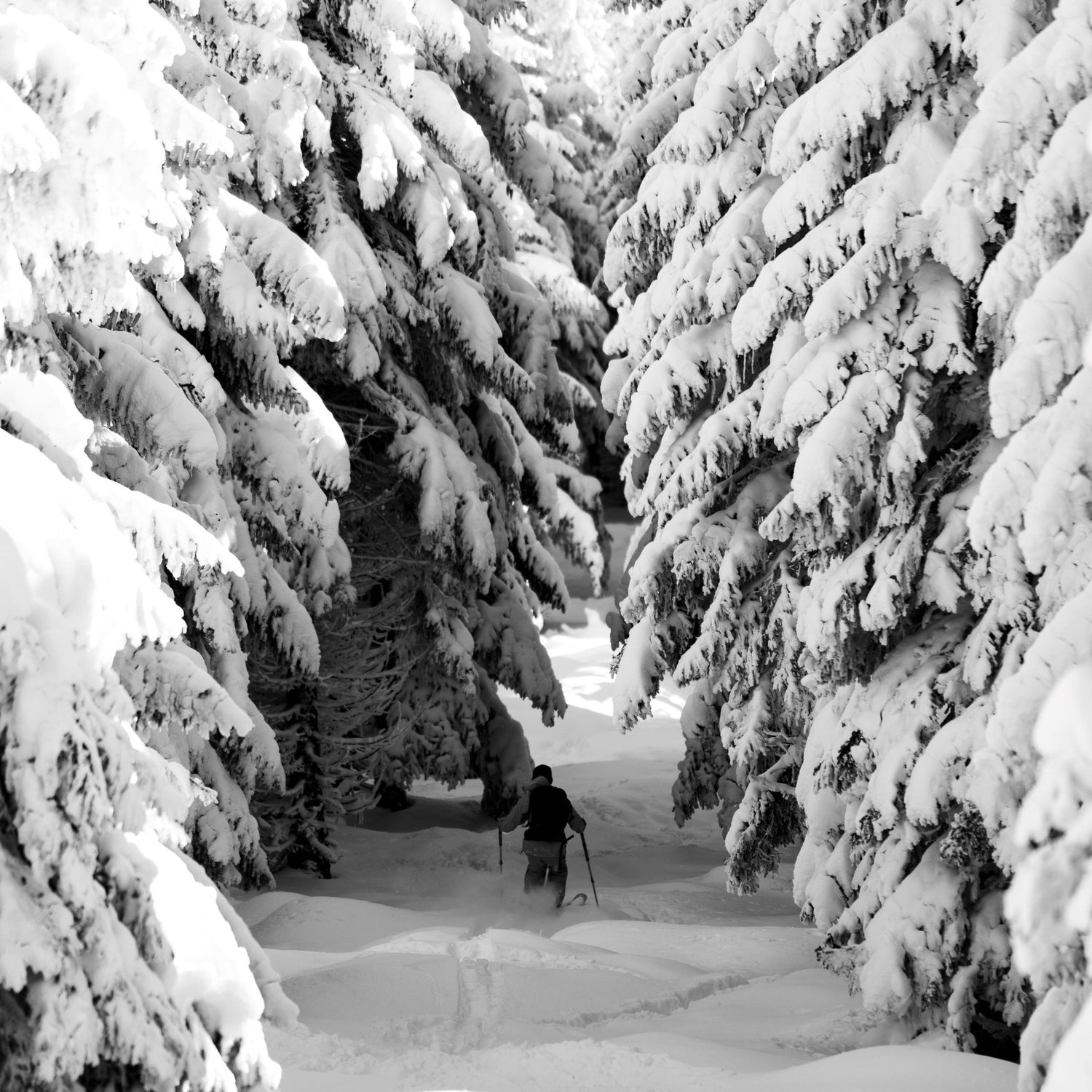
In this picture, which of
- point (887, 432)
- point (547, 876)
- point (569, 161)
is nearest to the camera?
→ point (887, 432)

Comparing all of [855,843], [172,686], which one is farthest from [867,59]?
[172,686]

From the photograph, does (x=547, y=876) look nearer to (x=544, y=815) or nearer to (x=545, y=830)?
(x=545, y=830)

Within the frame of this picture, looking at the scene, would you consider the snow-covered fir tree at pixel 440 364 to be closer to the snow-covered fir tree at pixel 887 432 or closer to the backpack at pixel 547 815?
the backpack at pixel 547 815

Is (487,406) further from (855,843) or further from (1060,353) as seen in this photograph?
(1060,353)

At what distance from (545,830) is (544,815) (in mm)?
149

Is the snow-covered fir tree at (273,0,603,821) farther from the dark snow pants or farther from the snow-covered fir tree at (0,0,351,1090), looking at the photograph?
the snow-covered fir tree at (0,0,351,1090)

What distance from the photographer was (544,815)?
12.9m

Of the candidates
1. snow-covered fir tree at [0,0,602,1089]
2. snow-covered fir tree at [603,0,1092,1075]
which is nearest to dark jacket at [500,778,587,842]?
snow-covered fir tree at [0,0,602,1089]

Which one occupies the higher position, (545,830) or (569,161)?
(569,161)

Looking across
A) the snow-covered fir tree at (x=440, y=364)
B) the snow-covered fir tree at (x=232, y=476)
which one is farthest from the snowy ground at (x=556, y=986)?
the snow-covered fir tree at (x=440, y=364)

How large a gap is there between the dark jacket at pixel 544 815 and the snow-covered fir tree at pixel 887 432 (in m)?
2.91

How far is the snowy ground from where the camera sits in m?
6.84

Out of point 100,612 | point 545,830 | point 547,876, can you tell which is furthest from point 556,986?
point 100,612

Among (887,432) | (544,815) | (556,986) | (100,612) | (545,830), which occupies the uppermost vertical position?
(887,432)
